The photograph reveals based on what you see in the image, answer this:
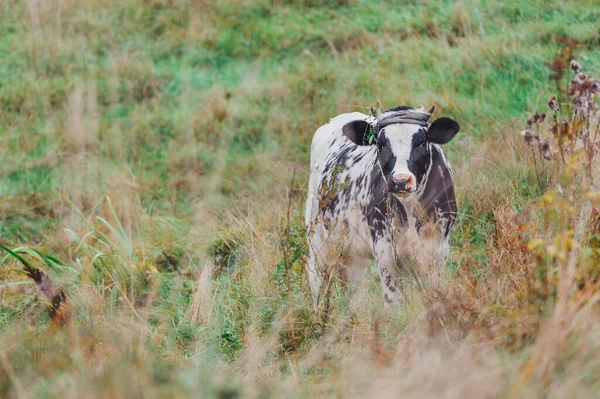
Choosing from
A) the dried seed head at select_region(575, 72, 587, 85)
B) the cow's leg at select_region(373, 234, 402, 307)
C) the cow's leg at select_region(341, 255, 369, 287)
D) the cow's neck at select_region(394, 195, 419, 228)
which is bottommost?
the cow's leg at select_region(341, 255, 369, 287)

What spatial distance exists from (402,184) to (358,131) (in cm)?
89

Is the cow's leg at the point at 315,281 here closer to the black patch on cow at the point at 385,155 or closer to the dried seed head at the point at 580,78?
the black patch on cow at the point at 385,155

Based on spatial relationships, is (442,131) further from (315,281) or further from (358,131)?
(315,281)

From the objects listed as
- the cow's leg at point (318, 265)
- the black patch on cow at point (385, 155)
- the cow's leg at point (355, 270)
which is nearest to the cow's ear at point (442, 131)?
the black patch on cow at point (385, 155)

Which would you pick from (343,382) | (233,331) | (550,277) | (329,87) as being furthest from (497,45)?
(343,382)

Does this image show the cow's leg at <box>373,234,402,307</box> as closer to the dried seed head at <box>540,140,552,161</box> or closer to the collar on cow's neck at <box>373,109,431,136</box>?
the collar on cow's neck at <box>373,109,431,136</box>

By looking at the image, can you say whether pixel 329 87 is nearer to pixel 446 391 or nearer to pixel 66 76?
pixel 66 76

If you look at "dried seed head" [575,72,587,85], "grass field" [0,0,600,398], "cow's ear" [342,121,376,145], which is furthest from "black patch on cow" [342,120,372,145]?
"dried seed head" [575,72,587,85]

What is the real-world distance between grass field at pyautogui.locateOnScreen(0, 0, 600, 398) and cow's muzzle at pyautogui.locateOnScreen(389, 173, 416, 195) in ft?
1.75

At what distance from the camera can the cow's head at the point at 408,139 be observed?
13.3ft

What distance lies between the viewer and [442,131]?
4152 mm

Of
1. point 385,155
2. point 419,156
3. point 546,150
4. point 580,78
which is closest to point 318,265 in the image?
point 385,155

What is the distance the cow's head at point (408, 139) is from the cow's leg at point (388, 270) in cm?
36

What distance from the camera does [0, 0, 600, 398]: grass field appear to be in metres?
2.89
